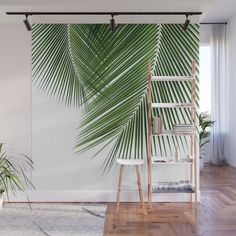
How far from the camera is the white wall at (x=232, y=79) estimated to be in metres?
6.32

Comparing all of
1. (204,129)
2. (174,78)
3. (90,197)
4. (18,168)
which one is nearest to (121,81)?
(174,78)

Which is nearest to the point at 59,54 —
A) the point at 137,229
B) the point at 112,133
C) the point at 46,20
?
the point at 46,20

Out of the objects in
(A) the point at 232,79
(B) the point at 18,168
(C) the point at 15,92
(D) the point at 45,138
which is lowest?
(B) the point at 18,168

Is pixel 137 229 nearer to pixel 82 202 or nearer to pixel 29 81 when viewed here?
pixel 82 202

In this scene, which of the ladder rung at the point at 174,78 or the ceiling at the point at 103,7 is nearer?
the ceiling at the point at 103,7

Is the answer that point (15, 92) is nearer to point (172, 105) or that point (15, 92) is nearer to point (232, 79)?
point (172, 105)

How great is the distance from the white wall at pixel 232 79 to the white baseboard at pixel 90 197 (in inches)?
110

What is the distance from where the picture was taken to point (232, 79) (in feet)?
21.1

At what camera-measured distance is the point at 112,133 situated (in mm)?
4098

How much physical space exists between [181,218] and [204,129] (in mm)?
3318

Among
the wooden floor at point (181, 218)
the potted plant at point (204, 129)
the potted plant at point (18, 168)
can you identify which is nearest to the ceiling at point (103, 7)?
the potted plant at point (18, 168)

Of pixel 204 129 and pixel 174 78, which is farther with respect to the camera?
pixel 204 129

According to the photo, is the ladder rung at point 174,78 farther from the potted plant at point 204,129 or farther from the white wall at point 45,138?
the potted plant at point 204,129

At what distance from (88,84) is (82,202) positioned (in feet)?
4.85
